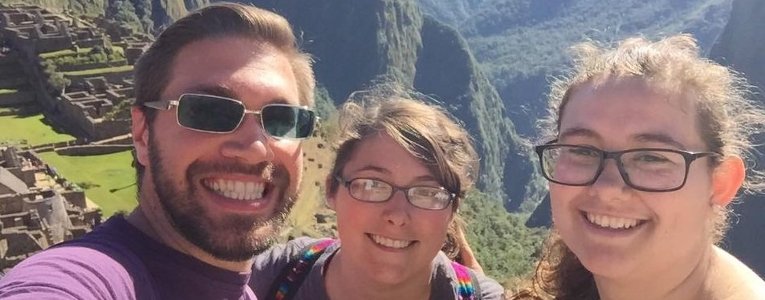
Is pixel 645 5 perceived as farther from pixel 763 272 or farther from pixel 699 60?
pixel 699 60

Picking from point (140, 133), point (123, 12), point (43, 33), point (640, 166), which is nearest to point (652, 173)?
point (640, 166)

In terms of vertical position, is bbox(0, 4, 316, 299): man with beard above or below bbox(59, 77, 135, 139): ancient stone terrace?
above

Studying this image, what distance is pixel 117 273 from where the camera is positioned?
7.64ft

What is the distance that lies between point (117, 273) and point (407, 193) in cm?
165

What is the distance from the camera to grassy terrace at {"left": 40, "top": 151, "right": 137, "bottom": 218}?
18641 mm

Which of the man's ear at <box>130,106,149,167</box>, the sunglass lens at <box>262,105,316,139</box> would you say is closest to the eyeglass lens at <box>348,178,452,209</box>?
the sunglass lens at <box>262,105,316,139</box>

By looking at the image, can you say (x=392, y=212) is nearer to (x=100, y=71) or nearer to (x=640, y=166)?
(x=640, y=166)

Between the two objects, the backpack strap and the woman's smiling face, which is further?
the backpack strap

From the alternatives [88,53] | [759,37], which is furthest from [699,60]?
[759,37]

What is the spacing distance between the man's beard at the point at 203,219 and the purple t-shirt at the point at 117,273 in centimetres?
8

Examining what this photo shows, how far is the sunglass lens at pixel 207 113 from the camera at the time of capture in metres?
2.70

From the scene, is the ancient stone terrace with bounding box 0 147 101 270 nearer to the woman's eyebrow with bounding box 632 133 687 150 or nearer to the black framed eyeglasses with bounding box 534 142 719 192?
the black framed eyeglasses with bounding box 534 142 719 192

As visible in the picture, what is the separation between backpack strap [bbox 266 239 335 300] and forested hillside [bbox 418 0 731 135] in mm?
117065

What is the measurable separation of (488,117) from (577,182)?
128662mm
